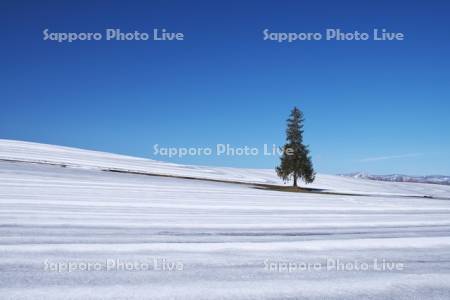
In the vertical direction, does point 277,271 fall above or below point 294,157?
below

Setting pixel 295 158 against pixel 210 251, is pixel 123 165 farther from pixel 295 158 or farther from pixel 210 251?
pixel 210 251

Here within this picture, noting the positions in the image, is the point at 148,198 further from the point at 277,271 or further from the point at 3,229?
the point at 277,271

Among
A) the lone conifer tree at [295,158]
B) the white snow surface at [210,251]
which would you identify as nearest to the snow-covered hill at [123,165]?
the lone conifer tree at [295,158]

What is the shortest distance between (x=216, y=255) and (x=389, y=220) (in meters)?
5.52

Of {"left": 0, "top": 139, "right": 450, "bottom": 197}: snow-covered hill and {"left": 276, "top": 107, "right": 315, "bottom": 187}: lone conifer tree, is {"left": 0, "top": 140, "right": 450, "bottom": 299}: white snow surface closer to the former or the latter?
{"left": 0, "top": 139, "right": 450, "bottom": 197}: snow-covered hill

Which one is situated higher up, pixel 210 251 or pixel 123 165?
pixel 123 165

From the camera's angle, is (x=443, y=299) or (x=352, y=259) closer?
(x=443, y=299)

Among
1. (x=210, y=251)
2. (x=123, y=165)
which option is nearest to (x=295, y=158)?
(x=123, y=165)

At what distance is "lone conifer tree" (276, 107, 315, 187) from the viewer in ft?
120

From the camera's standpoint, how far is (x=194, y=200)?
10789mm

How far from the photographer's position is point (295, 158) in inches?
1448

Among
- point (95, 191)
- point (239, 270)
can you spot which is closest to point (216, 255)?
point (239, 270)

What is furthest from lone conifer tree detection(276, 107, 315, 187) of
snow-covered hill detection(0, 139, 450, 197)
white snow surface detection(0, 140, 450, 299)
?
white snow surface detection(0, 140, 450, 299)

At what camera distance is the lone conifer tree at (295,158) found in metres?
36.6
